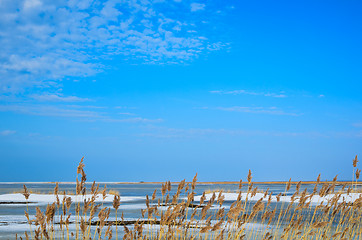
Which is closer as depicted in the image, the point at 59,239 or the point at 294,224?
the point at 294,224

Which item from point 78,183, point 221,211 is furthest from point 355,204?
point 78,183

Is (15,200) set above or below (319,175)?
above

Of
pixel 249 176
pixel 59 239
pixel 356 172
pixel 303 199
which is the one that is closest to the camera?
pixel 249 176

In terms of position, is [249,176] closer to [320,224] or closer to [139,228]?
[320,224]

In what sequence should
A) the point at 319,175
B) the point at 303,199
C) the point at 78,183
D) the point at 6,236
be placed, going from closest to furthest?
the point at 78,183
the point at 303,199
the point at 319,175
the point at 6,236

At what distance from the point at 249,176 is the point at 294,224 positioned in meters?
0.92

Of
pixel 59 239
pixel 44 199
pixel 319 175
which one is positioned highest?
pixel 44 199

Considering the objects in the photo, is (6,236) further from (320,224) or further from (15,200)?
(15,200)

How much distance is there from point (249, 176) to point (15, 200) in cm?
2222

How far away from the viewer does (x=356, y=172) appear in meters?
5.11

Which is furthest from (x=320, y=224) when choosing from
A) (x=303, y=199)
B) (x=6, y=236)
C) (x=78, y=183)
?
(x=6, y=236)

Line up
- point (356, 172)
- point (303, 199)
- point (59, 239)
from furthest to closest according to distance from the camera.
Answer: point (59, 239), point (356, 172), point (303, 199)

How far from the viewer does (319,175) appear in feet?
15.6

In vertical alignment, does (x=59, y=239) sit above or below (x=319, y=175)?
below
